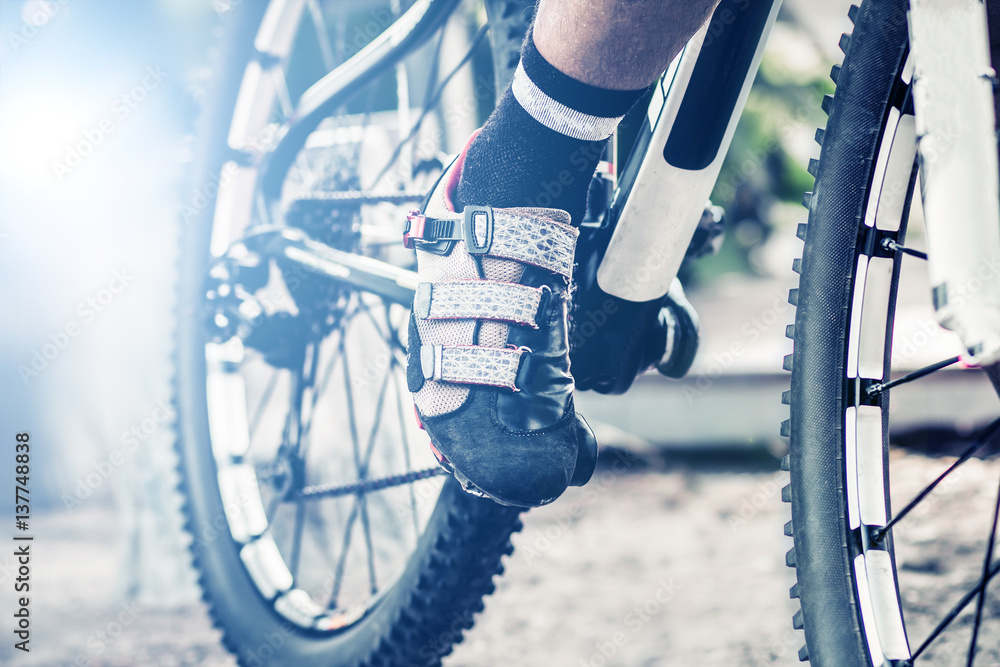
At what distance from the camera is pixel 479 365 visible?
2.37 ft

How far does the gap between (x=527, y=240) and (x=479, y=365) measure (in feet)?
0.43

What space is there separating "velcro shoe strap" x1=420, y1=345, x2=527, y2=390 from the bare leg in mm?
267

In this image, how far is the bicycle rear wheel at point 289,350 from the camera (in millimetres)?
1199

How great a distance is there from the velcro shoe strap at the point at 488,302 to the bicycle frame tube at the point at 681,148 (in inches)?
5.7

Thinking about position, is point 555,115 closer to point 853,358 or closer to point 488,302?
point 488,302

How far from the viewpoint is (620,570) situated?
1.63 meters

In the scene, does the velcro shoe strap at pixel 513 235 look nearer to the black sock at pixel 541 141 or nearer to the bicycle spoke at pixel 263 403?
the black sock at pixel 541 141

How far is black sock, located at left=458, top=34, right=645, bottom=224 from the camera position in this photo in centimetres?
70

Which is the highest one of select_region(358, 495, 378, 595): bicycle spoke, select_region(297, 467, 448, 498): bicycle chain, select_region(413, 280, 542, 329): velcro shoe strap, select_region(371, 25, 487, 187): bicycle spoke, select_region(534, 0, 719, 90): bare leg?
select_region(371, 25, 487, 187): bicycle spoke

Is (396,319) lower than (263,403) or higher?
higher

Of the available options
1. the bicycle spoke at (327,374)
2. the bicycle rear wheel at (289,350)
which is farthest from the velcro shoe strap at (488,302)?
the bicycle spoke at (327,374)

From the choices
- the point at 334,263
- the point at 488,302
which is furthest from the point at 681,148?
the point at 334,263

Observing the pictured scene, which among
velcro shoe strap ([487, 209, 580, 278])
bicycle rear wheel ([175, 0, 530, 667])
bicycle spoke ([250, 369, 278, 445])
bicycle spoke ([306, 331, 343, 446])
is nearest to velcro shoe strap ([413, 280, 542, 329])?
velcro shoe strap ([487, 209, 580, 278])

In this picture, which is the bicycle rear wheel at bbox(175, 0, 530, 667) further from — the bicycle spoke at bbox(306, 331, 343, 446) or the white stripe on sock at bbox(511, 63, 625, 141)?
the white stripe on sock at bbox(511, 63, 625, 141)
